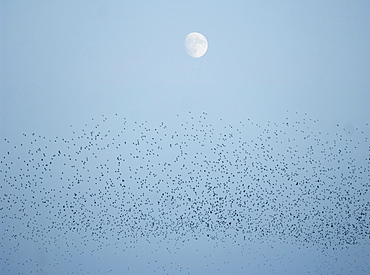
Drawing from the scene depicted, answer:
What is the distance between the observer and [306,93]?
119 inches

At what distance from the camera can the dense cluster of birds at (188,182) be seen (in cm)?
295

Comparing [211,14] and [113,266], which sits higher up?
[211,14]

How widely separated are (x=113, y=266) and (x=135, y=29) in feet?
7.36

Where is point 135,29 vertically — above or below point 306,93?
above

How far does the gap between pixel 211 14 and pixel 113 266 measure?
256 cm

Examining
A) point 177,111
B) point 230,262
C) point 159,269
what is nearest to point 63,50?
point 177,111

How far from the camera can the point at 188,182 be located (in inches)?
118

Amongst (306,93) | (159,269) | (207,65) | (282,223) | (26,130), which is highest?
(207,65)

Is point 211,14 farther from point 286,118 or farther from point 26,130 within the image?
point 26,130

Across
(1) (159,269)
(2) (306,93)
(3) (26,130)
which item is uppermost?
(2) (306,93)

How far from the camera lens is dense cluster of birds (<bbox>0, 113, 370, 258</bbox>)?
2.95 meters

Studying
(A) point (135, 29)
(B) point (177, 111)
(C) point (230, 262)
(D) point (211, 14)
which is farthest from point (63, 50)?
(C) point (230, 262)

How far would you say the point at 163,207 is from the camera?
3018mm

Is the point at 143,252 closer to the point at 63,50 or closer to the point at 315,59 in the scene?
the point at 63,50
